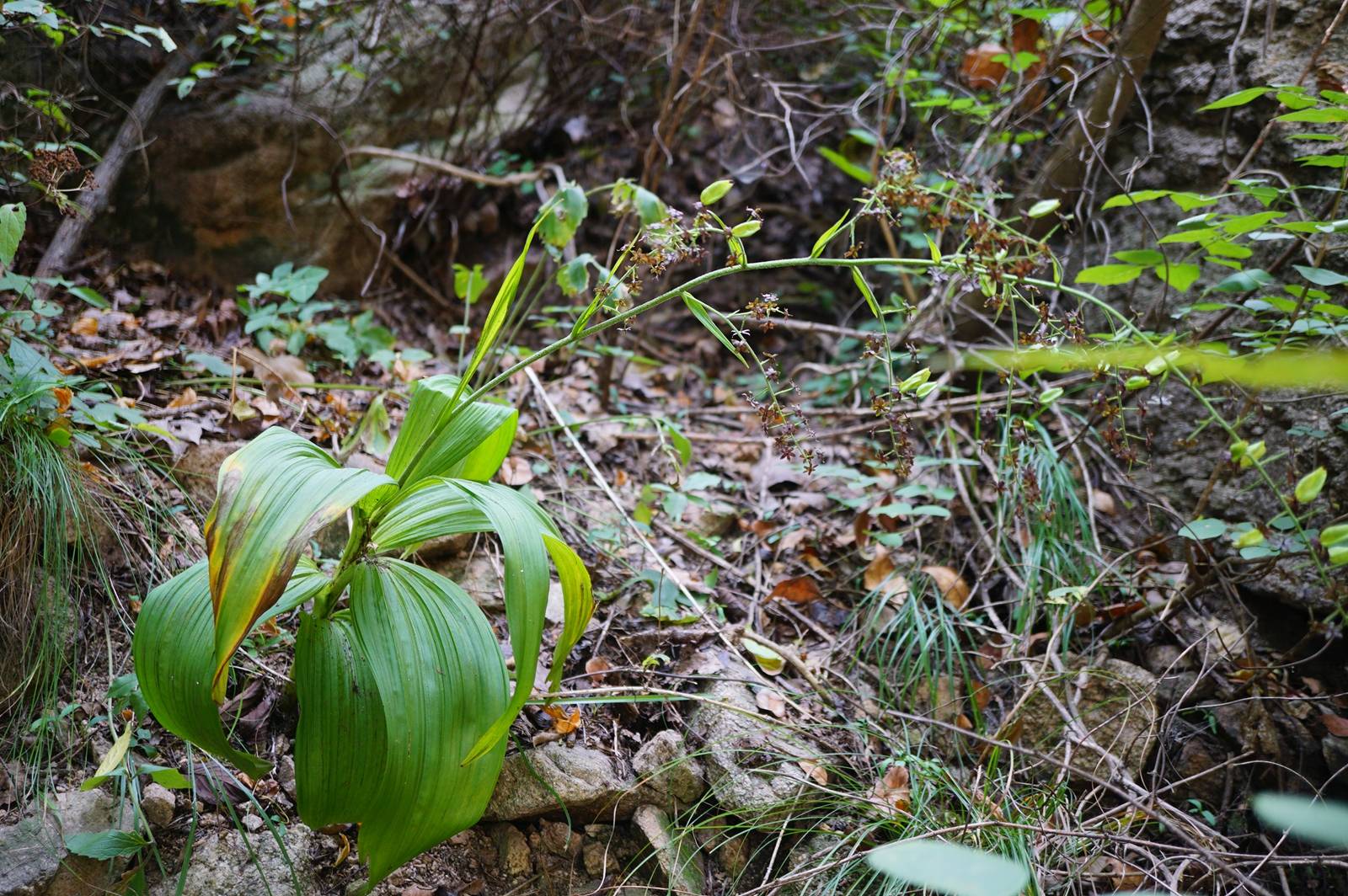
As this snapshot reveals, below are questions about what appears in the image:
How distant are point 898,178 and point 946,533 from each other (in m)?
1.20

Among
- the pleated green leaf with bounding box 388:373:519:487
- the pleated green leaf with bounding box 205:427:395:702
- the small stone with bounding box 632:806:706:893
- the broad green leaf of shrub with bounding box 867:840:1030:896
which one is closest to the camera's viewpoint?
the broad green leaf of shrub with bounding box 867:840:1030:896

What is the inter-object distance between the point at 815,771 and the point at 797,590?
0.62 meters

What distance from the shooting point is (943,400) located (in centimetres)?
268

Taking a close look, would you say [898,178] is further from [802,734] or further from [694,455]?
[694,455]

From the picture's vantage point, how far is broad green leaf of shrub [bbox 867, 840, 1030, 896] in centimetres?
52

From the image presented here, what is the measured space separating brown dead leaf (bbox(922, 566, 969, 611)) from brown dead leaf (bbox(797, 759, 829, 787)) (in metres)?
0.64

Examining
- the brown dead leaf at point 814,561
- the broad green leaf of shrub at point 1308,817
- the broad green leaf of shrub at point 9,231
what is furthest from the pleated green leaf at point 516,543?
the brown dead leaf at point 814,561

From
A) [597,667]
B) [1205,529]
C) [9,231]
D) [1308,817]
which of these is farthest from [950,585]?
[9,231]

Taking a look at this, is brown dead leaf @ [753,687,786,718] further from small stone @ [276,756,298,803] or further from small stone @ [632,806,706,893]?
small stone @ [276,756,298,803]

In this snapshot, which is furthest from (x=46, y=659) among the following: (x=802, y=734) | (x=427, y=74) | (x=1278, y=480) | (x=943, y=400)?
(x=1278, y=480)

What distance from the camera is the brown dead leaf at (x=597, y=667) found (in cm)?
189

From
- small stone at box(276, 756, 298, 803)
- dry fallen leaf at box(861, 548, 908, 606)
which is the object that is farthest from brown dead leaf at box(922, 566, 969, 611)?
small stone at box(276, 756, 298, 803)

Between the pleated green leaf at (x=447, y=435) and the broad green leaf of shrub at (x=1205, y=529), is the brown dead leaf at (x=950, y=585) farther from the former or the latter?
the pleated green leaf at (x=447, y=435)

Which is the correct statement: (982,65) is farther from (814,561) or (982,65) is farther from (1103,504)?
(814,561)
